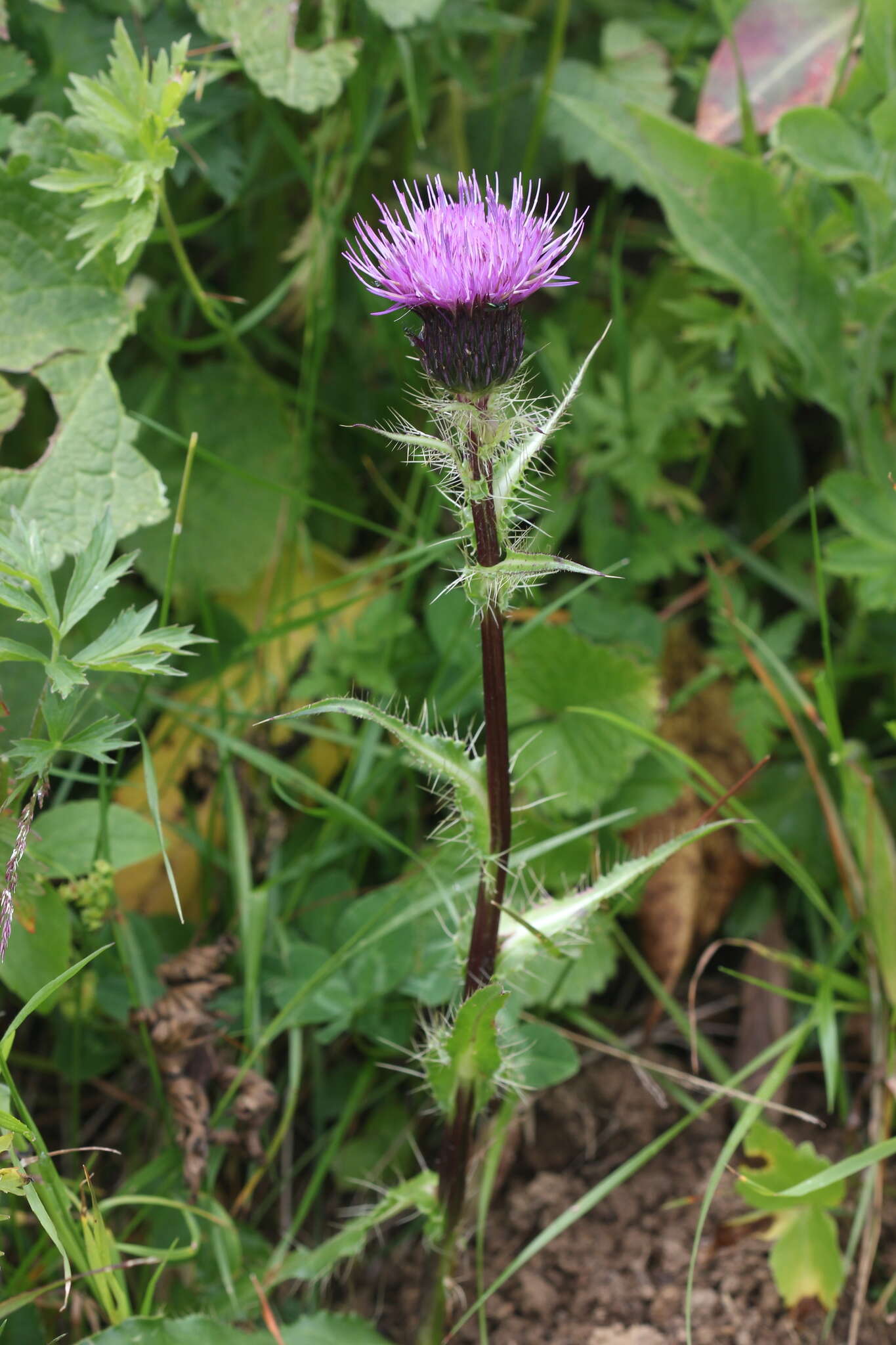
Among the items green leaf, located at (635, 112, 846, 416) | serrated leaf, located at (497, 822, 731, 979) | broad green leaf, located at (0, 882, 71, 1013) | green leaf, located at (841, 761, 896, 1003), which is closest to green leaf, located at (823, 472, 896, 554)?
green leaf, located at (635, 112, 846, 416)

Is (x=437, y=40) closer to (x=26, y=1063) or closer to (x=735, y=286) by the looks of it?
(x=735, y=286)

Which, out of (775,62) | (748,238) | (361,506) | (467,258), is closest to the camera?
(467,258)

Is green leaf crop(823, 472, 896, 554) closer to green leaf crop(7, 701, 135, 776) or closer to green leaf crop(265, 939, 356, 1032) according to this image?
green leaf crop(265, 939, 356, 1032)

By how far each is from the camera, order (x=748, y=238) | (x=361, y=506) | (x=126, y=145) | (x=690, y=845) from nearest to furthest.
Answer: (x=126, y=145) → (x=690, y=845) → (x=748, y=238) → (x=361, y=506)

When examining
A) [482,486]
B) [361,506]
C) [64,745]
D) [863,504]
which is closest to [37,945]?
[64,745]

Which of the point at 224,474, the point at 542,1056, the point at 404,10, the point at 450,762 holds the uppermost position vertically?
the point at 404,10

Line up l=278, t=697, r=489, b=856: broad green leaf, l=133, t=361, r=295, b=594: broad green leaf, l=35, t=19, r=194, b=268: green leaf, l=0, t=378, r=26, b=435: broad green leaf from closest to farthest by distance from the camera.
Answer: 1. l=278, t=697, r=489, b=856: broad green leaf
2. l=35, t=19, r=194, b=268: green leaf
3. l=0, t=378, r=26, b=435: broad green leaf
4. l=133, t=361, r=295, b=594: broad green leaf

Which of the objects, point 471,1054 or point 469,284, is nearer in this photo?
point 469,284

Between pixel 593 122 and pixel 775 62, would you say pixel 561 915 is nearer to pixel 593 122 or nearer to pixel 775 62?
pixel 593 122
